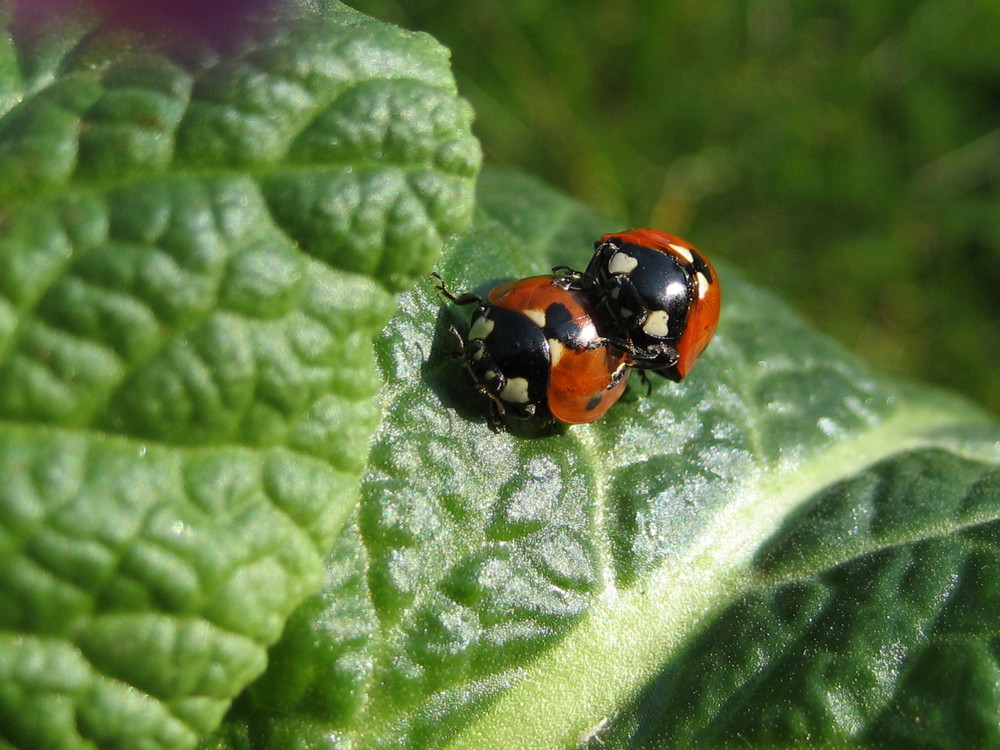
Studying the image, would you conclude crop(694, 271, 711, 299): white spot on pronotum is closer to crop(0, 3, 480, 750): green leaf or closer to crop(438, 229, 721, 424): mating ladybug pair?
crop(438, 229, 721, 424): mating ladybug pair

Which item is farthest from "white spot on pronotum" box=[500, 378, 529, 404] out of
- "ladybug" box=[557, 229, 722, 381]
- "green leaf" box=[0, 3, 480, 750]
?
"green leaf" box=[0, 3, 480, 750]

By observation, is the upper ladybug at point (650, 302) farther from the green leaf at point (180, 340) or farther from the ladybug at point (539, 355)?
the green leaf at point (180, 340)

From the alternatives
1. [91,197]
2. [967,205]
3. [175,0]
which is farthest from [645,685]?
→ [967,205]

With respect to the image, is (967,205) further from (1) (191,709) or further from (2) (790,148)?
(1) (191,709)

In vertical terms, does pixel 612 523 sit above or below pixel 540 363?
below

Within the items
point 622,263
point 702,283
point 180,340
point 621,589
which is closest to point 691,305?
point 702,283

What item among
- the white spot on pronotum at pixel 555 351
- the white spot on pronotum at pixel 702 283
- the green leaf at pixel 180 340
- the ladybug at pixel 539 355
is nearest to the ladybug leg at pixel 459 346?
the ladybug at pixel 539 355
